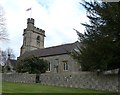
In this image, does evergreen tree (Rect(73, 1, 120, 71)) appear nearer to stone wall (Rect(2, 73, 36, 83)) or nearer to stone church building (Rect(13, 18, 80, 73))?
stone church building (Rect(13, 18, 80, 73))

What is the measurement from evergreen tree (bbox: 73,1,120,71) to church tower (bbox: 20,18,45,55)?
5563 cm

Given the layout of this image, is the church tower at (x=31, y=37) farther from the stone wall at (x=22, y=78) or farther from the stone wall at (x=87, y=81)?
the stone wall at (x=87, y=81)

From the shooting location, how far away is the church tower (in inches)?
3260

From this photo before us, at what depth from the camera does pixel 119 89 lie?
29625 millimetres

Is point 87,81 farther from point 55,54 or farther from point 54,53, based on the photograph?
point 54,53

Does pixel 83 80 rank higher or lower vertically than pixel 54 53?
lower

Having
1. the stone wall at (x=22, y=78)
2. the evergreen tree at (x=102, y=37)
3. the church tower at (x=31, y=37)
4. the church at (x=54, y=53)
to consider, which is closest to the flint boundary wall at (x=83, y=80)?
the stone wall at (x=22, y=78)

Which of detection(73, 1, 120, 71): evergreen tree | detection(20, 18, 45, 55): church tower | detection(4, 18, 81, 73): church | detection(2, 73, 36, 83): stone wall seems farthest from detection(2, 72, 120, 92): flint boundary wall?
detection(20, 18, 45, 55): church tower

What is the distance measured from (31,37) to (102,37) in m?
59.4

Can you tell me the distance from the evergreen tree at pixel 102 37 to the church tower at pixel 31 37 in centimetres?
5563

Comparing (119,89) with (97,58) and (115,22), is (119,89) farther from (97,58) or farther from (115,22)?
(115,22)

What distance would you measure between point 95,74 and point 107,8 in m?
11.9

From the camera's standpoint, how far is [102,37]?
81.7 ft

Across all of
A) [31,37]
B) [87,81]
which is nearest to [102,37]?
[87,81]
